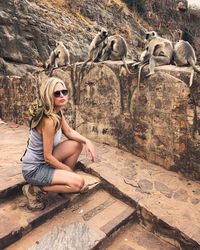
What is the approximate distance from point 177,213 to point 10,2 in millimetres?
11243

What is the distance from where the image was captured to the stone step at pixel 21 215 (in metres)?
2.58

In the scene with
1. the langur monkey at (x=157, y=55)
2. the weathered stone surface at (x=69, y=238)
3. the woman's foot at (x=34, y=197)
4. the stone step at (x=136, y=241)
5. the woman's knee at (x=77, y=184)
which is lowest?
the stone step at (x=136, y=241)

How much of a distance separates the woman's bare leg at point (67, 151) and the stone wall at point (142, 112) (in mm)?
1302

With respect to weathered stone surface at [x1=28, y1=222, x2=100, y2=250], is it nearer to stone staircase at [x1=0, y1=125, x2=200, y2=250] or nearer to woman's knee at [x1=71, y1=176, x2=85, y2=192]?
stone staircase at [x1=0, y1=125, x2=200, y2=250]

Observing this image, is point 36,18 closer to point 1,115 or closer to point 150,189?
point 1,115

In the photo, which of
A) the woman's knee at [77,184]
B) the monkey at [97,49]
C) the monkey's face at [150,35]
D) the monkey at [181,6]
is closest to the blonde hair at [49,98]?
the woman's knee at [77,184]

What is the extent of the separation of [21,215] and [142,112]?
208cm

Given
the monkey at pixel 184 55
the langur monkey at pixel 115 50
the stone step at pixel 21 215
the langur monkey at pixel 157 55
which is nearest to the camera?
the stone step at pixel 21 215

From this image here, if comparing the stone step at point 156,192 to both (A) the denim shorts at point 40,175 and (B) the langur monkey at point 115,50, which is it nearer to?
(A) the denim shorts at point 40,175

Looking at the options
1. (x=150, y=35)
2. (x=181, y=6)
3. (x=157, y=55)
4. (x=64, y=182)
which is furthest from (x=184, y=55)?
(x=181, y=6)

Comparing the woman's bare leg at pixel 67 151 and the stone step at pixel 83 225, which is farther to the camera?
the woman's bare leg at pixel 67 151

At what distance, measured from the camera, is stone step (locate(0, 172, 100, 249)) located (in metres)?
2.58

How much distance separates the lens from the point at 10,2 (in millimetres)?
11844

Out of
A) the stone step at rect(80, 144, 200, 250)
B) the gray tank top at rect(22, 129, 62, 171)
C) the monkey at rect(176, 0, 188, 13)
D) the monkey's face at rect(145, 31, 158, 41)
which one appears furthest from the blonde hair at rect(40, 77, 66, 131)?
the monkey at rect(176, 0, 188, 13)
